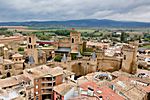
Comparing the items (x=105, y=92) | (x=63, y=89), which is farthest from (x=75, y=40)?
(x=105, y=92)

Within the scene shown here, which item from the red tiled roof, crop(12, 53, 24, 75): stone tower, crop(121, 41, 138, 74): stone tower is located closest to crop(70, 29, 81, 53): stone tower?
crop(121, 41, 138, 74): stone tower

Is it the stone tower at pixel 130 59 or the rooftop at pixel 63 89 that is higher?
the stone tower at pixel 130 59

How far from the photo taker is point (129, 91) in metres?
30.1

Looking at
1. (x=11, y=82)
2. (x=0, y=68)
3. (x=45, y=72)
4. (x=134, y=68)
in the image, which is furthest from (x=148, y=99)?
(x=0, y=68)

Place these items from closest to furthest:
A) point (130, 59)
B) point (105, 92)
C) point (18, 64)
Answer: point (105, 92)
point (130, 59)
point (18, 64)

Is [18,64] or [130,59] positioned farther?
[18,64]

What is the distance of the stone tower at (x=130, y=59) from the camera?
137 feet

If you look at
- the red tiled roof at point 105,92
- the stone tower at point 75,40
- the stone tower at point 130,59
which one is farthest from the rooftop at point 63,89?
the stone tower at point 75,40

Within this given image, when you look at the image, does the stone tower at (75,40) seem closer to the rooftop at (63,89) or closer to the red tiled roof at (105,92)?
the rooftop at (63,89)

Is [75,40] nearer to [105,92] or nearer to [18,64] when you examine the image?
[18,64]

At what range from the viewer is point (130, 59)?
1667 inches

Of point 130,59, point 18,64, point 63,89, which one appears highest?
point 130,59

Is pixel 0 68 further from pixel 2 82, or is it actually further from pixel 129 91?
pixel 129 91

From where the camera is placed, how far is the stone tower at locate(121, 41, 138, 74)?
41812mm
